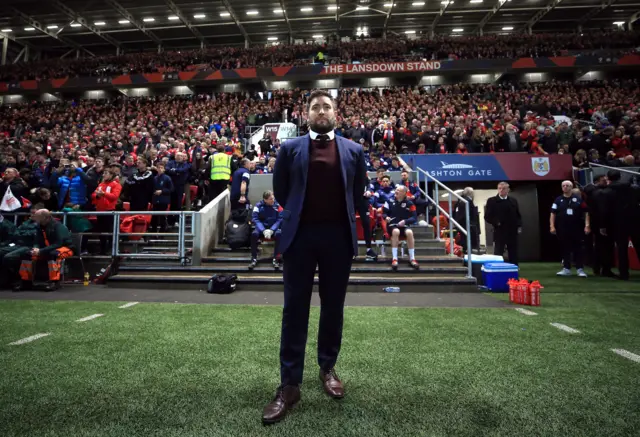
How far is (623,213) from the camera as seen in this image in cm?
712

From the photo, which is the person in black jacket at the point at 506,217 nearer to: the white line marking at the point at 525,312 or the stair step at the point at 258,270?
the stair step at the point at 258,270

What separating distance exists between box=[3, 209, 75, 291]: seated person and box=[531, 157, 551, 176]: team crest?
12.6m

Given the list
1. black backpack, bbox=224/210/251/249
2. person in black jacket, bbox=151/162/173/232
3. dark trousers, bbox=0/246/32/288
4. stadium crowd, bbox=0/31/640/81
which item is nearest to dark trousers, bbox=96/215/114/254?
person in black jacket, bbox=151/162/173/232

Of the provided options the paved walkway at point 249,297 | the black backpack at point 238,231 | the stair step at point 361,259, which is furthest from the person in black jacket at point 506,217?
the black backpack at point 238,231

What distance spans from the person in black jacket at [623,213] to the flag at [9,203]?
12081 mm

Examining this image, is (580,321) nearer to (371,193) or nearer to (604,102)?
(371,193)

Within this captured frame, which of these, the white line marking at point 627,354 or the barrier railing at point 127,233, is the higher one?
the barrier railing at point 127,233

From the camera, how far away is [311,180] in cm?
216

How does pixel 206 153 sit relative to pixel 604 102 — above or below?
below

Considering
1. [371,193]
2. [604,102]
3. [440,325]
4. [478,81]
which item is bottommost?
[440,325]

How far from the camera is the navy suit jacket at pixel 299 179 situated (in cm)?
211

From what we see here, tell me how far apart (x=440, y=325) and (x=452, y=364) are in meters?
1.35

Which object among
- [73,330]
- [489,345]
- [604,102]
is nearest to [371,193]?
[489,345]

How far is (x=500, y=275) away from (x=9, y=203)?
9.76m
